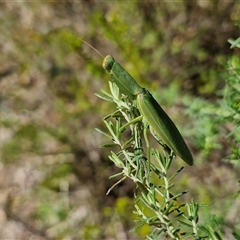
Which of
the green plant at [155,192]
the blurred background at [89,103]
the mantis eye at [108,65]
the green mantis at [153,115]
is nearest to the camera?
the green plant at [155,192]

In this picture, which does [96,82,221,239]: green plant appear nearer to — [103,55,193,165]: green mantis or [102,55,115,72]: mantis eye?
[103,55,193,165]: green mantis

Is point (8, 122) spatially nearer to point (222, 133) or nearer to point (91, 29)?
point (91, 29)

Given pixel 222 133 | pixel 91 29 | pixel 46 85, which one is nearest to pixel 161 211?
pixel 222 133

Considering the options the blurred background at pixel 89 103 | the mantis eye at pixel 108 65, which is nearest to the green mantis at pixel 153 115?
the mantis eye at pixel 108 65

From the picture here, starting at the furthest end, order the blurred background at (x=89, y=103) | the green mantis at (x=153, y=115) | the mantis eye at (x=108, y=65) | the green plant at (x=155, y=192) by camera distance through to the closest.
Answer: the blurred background at (x=89, y=103)
the mantis eye at (x=108, y=65)
the green mantis at (x=153, y=115)
the green plant at (x=155, y=192)

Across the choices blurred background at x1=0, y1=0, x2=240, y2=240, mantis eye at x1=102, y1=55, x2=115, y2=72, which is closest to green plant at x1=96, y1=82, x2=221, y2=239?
mantis eye at x1=102, y1=55, x2=115, y2=72

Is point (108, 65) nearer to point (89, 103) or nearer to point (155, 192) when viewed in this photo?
point (155, 192)

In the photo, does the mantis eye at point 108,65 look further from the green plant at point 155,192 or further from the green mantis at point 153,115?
the green plant at point 155,192
